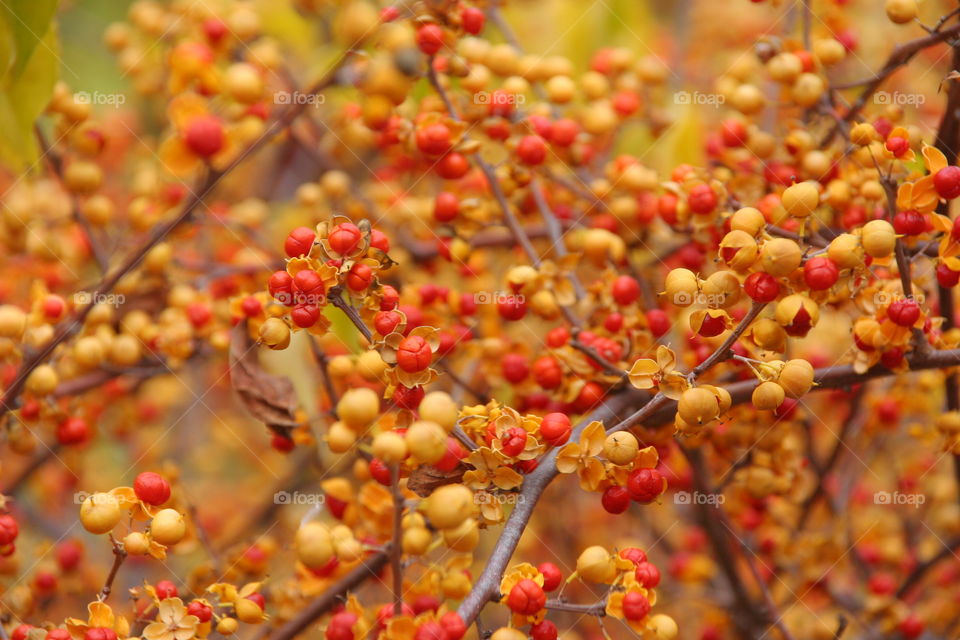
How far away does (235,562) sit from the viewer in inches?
43.8

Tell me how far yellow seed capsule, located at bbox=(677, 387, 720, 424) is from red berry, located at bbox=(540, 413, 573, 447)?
111 millimetres

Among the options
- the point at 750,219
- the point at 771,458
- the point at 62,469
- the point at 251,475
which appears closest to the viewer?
the point at 750,219

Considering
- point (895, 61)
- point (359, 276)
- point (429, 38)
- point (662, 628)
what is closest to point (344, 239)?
point (359, 276)

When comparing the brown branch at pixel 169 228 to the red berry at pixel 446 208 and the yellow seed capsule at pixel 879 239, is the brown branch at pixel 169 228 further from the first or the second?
the yellow seed capsule at pixel 879 239

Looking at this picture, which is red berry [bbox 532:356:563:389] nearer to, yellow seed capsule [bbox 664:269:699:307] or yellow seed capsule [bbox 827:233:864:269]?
yellow seed capsule [bbox 664:269:699:307]

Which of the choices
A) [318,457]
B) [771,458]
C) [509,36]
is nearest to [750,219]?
[771,458]

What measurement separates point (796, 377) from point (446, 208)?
52 centimetres

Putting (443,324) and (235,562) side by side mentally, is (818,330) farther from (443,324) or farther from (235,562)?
(235,562)

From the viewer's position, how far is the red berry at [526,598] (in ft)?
2.42

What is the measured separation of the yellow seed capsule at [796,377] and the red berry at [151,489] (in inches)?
23.9

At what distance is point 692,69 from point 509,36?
1.05m

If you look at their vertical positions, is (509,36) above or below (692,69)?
above

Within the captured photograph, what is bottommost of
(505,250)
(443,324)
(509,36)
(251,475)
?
(251,475)

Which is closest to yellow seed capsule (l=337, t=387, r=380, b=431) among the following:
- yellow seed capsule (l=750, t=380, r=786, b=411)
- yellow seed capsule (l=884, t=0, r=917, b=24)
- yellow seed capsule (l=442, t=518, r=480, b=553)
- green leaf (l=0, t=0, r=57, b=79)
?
yellow seed capsule (l=442, t=518, r=480, b=553)
